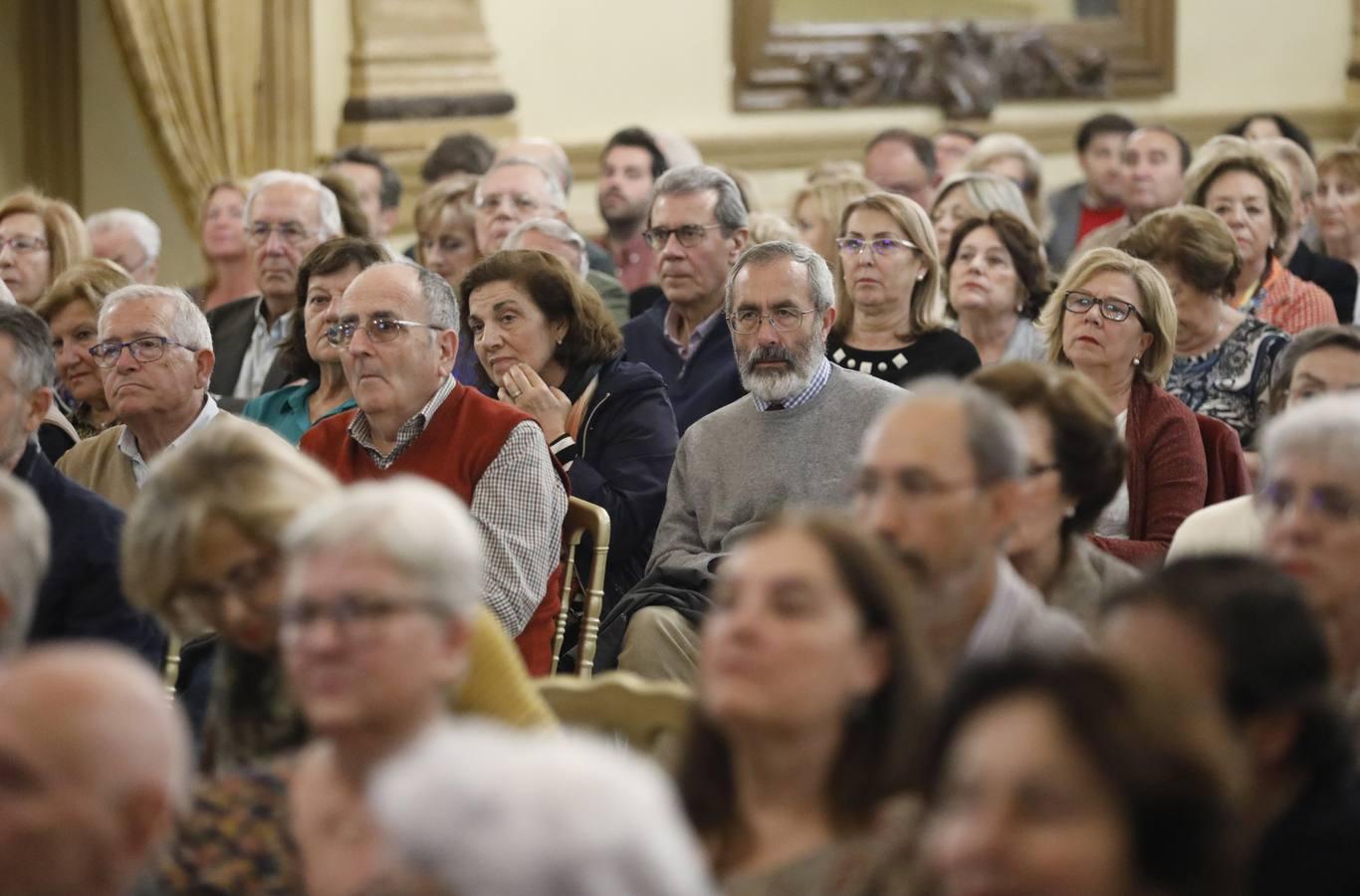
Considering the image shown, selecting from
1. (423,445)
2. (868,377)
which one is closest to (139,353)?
(423,445)

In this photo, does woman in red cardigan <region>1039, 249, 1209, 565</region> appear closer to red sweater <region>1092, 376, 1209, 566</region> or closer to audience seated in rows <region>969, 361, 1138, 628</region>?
red sweater <region>1092, 376, 1209, 566</region>

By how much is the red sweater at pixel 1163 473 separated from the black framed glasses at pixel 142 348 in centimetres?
187

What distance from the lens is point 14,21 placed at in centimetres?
802

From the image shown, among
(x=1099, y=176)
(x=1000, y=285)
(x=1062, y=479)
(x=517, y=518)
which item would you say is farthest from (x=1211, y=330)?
(x=1099, y=176)

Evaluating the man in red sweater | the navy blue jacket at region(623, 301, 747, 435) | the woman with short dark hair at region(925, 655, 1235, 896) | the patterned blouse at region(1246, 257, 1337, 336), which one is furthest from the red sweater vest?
the patterned blouse at region(1246, 257, 1337, 336)

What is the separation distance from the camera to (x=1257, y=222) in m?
5.86

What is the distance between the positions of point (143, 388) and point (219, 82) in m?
3.82

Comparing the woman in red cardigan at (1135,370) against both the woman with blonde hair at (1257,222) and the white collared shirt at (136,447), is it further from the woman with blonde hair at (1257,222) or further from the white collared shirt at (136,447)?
the white collared shirt at (136,447)

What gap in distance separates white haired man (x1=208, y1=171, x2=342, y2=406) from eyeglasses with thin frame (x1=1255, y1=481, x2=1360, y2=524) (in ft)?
11.5

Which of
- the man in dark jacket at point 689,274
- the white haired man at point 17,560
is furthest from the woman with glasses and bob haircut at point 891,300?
the white haired man at point 17,560

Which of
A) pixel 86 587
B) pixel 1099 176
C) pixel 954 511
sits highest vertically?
pixel 1099 176

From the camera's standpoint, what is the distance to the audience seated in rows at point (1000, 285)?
5289 mm

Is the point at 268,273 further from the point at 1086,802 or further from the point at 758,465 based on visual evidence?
the point at 1086,802

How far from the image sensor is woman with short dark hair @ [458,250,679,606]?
4.30 meters
